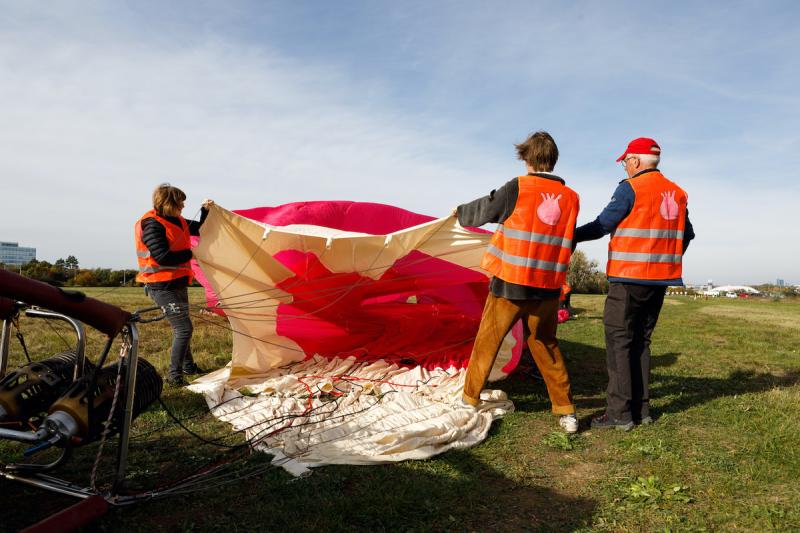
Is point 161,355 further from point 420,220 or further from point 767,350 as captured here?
point 767,350

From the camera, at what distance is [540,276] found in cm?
367

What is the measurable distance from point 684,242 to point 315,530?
3431 mm

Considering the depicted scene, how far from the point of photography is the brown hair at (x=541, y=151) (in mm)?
3797

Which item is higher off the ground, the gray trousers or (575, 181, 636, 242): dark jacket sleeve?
(575, 181, 636, 242): dark jacket sleeve

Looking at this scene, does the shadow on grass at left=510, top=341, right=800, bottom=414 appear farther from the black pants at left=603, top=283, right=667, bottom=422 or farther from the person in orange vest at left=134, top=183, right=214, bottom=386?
the person in orange vest at left=134, top=183, right=214, bottom=386

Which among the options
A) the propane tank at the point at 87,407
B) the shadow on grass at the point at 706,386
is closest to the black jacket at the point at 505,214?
the shadow on grass at the point at 706,386

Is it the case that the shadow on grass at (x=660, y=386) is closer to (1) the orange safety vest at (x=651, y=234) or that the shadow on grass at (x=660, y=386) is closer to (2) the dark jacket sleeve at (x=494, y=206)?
(1) the orange safety vest at (x=651, y=234)

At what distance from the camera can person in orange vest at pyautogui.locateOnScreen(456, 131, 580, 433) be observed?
3.66 metres

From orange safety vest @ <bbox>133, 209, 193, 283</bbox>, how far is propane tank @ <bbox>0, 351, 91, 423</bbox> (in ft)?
7.39

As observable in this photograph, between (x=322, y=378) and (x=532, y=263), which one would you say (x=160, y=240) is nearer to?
(x=322, y=378)

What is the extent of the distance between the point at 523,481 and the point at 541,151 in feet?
7.35

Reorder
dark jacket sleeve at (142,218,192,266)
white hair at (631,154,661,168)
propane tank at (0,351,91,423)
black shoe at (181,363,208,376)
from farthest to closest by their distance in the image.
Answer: black shoe at (181,363,208,376)
dark jacket sleeve at (142,218,192,266)
white hair at (631,154,661,168)
propane tank at (0,351,91,423)

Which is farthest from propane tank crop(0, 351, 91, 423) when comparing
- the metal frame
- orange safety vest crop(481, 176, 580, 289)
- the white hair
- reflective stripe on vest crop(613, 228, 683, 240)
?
the white hair

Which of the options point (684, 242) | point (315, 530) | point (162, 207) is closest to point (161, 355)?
point (162, 207)
